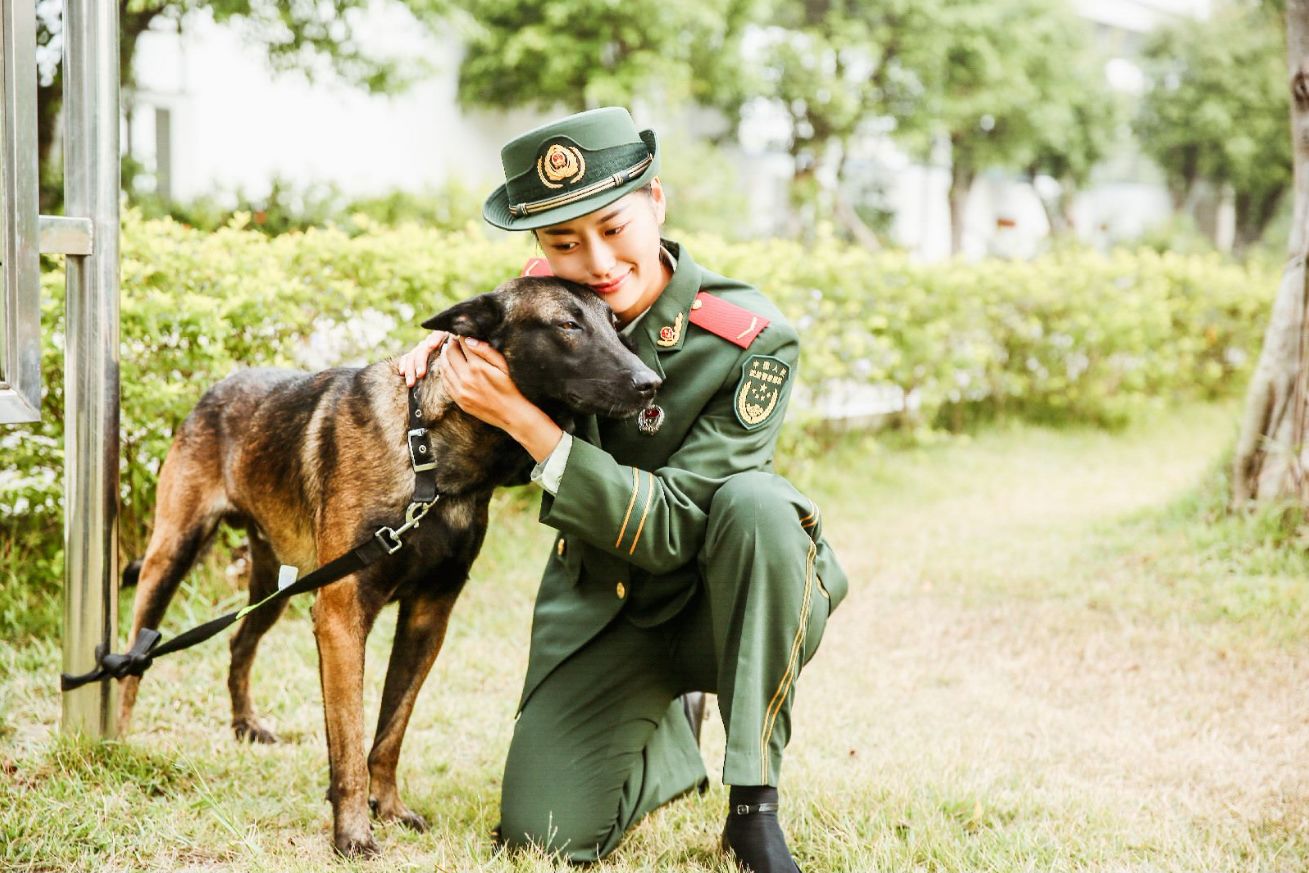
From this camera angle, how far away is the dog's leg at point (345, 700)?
2.53 metres

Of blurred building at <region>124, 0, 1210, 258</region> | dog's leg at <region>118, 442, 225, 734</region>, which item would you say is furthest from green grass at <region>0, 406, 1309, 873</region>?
blurred building at <region>124, 0, 1210, 258</region>

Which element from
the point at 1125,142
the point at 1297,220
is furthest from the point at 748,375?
the point at 1125,142

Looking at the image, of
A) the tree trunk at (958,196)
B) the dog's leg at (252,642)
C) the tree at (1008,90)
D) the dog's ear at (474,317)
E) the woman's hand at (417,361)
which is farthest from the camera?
the tree trunk at (958,196)

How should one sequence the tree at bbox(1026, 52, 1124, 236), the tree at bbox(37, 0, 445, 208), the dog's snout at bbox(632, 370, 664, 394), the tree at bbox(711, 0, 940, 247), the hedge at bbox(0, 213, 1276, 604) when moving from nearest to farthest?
the dog's snout at bbox(632, 370, 664, 394), the hedge at bbox(0, 213, 1276, 604), the tree at bbox(37, 0, 445, 208), the tree at bbox(711, 0, 940, 247), the tree at bbox(1026, 52, 1124, 236)

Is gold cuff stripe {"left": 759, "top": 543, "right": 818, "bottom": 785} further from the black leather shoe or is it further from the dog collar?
the dog collar

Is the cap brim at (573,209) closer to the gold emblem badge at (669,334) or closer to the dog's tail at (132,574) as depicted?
the gold emblem badge at (669,334)

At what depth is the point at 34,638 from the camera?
12.8ft

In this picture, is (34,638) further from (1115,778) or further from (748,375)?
(1115,778)

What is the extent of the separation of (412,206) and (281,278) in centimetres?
603

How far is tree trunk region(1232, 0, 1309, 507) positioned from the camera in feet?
16.4

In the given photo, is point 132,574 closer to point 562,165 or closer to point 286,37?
point 562,165

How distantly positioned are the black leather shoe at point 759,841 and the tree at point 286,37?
6942 mm

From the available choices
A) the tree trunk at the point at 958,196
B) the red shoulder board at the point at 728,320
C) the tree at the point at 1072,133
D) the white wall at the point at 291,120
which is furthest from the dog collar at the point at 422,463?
the tree trunk at the point at 958,196

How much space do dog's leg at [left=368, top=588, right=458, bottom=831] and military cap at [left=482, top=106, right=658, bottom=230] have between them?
92 centimetres
